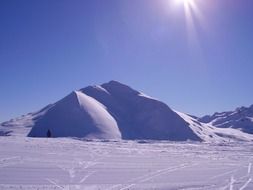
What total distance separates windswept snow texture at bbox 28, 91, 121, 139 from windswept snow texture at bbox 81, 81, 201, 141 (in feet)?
16.0

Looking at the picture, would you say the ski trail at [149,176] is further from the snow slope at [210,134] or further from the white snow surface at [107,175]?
the snow slope at [210,134]

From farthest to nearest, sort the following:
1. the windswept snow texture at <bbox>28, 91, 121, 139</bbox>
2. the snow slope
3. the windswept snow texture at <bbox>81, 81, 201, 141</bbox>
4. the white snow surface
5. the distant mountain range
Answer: the snow slope, the windswept snow texture at <bbox>81, 81, 201, 141</bbox>, the distant mountain range, the windswept snow texture at <bbox>28, 91, 121, 139</bbox>, the white snow surface

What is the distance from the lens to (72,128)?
89.7m

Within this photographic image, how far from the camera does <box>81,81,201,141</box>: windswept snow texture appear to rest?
320 feet

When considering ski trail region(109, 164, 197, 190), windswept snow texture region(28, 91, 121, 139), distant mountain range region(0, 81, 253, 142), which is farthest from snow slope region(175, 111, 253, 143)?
ski trail region(109, 164, 197, 190)

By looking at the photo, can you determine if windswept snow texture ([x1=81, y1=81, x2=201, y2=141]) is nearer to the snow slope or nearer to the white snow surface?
the snow slope

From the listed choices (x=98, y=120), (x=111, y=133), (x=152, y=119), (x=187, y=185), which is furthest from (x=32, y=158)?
(x=152, y=119)

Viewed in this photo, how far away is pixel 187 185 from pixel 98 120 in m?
78.4

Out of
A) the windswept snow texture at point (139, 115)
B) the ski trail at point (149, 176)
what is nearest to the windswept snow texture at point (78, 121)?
the windswept snow texture at point (139, 115)

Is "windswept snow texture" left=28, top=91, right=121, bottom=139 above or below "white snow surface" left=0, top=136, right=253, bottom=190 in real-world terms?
above

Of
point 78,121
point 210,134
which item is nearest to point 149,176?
point 78,121

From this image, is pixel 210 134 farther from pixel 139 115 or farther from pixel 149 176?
pixel 149 176

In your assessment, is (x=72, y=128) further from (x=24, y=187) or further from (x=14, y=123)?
(x=24, y=187)

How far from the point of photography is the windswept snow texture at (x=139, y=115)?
97.4 metres
